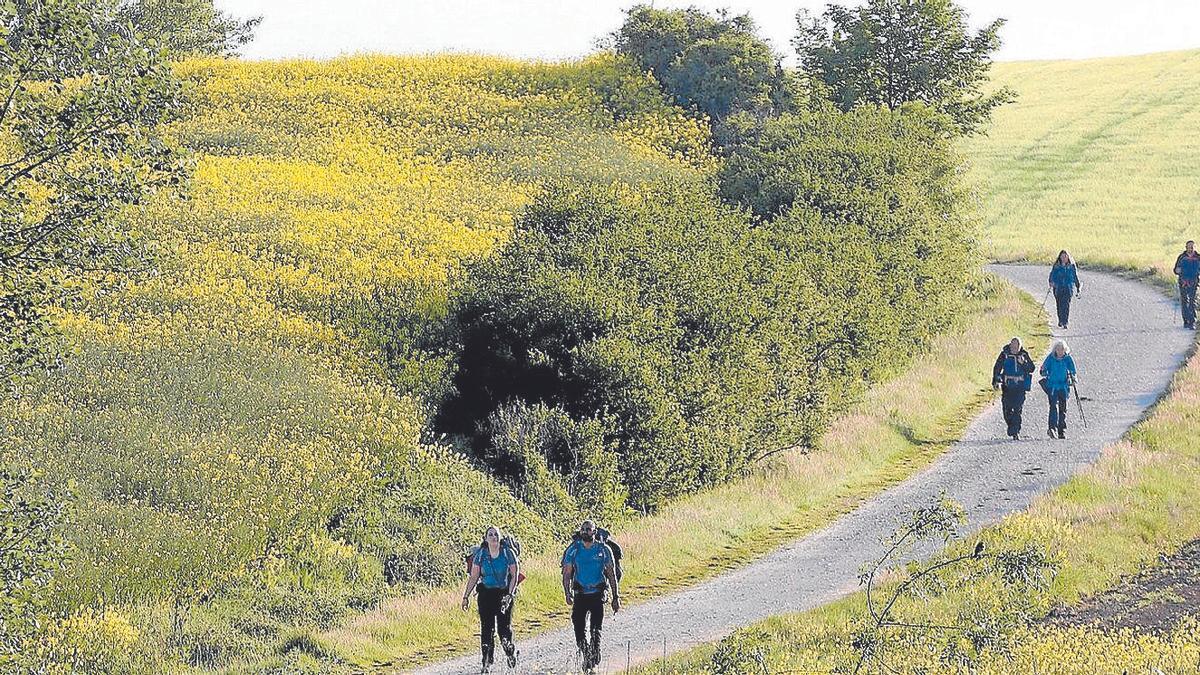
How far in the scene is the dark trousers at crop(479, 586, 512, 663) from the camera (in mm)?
14109

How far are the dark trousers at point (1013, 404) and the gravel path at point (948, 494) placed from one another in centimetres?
29

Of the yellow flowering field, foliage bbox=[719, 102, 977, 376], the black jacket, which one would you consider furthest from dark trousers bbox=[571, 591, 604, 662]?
the black jacket

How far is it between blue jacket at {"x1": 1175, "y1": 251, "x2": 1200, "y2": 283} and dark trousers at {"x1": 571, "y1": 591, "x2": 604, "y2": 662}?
855 inches

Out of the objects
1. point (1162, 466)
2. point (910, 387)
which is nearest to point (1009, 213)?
point (910, 387)

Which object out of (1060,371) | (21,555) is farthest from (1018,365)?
(21,555)

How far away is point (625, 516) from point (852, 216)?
11.6 metres

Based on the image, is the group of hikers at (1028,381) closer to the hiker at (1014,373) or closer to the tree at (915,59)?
the hiker at (1014,373)

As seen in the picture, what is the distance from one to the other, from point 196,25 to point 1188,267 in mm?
44961

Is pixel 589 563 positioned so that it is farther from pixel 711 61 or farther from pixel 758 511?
pixel 711 61

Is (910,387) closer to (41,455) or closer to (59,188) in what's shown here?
(41,455)

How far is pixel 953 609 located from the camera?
15.1 metres

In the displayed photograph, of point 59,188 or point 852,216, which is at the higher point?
point 59,188

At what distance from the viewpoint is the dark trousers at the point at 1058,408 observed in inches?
923

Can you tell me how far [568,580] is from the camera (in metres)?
13.9
